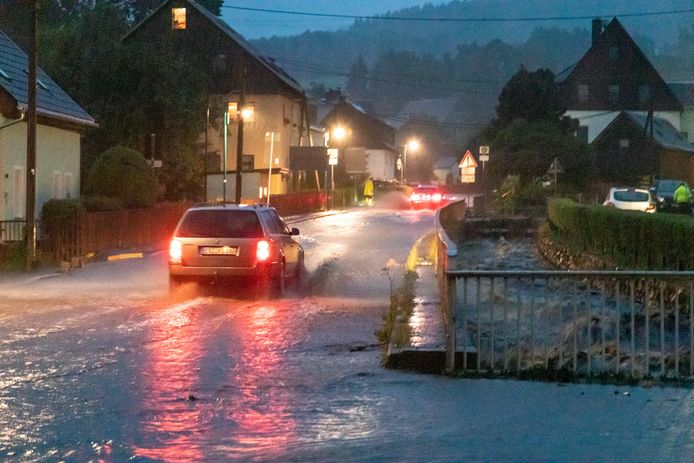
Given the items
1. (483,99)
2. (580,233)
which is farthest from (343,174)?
(483,99)

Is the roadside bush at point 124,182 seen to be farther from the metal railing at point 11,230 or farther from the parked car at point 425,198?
the parked car at point 425,198

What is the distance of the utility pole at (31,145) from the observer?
22703 mm

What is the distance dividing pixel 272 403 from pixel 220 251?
8.89 meters

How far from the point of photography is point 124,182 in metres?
33.5

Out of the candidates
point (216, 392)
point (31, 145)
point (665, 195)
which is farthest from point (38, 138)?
point (665, 195)

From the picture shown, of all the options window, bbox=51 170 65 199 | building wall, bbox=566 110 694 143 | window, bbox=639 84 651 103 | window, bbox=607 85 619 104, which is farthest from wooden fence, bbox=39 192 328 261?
window, bbox=639 84 651 103

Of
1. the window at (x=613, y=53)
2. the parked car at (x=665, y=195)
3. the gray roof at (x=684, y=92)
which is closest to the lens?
the parked car at (x=665, y=195)

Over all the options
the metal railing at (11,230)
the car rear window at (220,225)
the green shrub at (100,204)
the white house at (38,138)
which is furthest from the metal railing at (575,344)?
the green shrub at (100,204)

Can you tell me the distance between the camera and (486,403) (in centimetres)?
914

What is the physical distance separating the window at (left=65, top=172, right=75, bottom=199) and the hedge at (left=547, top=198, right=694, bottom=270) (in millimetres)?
15406

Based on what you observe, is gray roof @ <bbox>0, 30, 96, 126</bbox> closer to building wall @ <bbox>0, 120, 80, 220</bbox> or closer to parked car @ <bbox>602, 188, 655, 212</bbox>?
building wall @ <bbox>0, 120, 80, 220</bbox>

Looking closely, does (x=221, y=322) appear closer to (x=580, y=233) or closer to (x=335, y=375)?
(x=335, y=375)

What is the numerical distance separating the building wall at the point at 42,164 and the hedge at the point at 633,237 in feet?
49.6

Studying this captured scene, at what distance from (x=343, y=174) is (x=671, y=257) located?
208 feet
